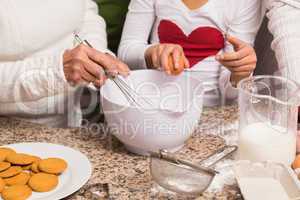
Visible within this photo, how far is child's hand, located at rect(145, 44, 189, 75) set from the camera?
113cm

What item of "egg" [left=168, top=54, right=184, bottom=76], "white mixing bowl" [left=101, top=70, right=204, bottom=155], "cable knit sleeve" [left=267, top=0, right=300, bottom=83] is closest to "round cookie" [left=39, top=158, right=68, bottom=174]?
"white mixing bowl" [left=101, top=70, right=204, bottom=155]

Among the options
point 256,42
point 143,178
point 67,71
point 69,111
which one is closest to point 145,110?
point 143,178

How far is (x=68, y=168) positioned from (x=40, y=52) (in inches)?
18.0

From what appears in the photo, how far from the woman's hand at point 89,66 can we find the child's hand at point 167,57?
0.10 meters

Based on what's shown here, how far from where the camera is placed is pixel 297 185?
2.80ft

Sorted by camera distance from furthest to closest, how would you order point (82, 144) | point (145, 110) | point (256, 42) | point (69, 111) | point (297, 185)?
1. point (256, 42)
2. point (69, 111)
3. point (82, 144)
4. point (145, 110)
5. point (297, 185)

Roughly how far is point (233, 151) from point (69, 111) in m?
0.56

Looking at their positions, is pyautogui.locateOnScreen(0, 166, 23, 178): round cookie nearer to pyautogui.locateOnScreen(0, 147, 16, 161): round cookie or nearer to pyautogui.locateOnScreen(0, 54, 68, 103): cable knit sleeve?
pyautogui.locateOnScreen(0, 147, 16, 161): round cookie

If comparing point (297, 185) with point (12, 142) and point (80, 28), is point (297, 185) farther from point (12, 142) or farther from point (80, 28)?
point (80, 28)

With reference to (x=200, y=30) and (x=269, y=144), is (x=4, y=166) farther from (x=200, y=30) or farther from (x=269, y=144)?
(x=200, y=30)

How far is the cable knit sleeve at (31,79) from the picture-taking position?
1.13 meters

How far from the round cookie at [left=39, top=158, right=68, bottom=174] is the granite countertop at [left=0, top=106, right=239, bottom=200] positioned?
57mm

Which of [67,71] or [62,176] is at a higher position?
[67,71]

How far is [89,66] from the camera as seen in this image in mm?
1098
